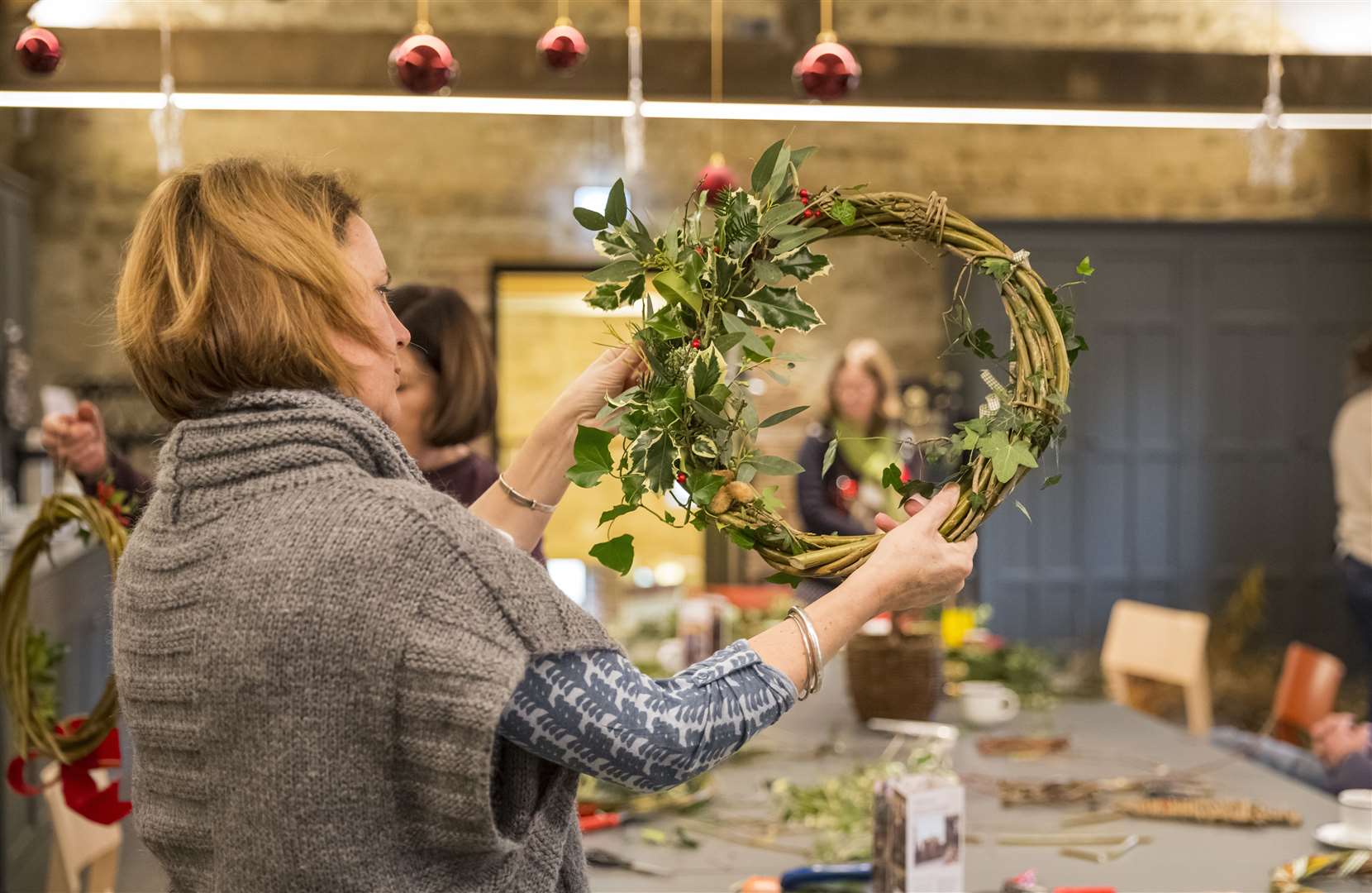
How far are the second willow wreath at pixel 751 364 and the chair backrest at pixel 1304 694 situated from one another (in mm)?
2771

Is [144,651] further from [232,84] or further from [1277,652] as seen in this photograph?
[1277,652]

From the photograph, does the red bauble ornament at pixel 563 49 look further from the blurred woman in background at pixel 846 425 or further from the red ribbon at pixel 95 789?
the blurred woman in background at pixel 846 425

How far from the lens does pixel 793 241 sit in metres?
1.41

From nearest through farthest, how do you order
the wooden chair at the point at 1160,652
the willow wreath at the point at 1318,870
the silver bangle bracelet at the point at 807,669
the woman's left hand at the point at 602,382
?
the silver bangle bracelet at the point at 807,669, the woman's left hand at the point at 602,382, the willow wreath at the point at 1318,870, the wooden chair at the point at 1160,652

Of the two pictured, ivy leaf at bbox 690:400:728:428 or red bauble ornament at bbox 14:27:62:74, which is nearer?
ivy leaf at bbox 690:400:728:428

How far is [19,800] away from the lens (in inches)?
163

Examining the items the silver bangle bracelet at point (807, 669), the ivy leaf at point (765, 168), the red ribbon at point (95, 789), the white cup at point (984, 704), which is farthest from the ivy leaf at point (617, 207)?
the white cup at point (984, 704)

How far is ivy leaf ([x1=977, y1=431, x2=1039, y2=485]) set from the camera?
1356 mm

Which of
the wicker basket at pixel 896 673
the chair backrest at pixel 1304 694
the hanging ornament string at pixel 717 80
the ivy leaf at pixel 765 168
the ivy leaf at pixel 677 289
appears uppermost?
the hanging ornament string at pixel 717 80

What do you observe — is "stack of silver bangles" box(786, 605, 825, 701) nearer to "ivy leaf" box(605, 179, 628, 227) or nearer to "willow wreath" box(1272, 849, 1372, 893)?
"ivy leaf" box(605, 179, 628, 227)

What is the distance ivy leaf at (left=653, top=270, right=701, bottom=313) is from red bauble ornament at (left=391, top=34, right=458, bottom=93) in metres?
1.49

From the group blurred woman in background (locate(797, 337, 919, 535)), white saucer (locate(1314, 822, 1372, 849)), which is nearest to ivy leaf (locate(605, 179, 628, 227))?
white saucer (locate(1314, 822, 1372, 849))

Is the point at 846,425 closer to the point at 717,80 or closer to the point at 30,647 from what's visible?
the point at 717,80

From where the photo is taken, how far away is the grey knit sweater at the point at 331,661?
1072mm
